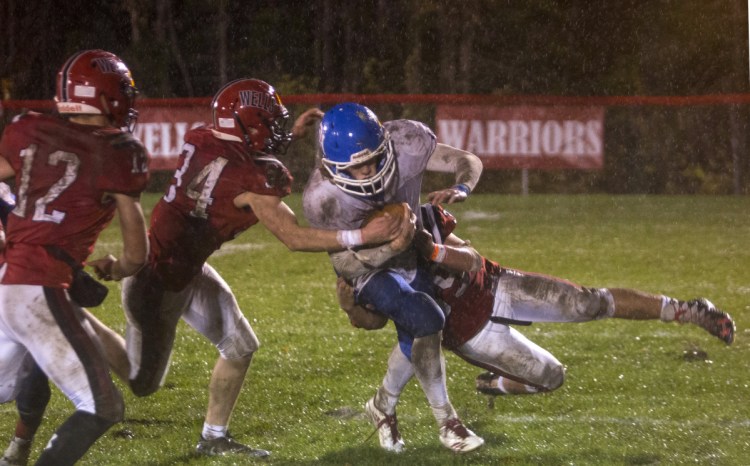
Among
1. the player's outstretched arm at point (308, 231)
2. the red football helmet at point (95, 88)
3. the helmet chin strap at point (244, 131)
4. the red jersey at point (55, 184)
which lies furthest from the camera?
the helmet chin strap at point (244, 131)

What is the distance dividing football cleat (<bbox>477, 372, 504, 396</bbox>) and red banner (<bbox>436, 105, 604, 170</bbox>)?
9522 mm

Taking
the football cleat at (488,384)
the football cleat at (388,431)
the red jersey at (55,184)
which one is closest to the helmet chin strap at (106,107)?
the red jersey at (55,184)

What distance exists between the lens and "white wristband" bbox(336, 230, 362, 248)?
143 inches

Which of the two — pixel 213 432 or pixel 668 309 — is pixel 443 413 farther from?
pixel 668 309

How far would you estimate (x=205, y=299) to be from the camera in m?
4.11

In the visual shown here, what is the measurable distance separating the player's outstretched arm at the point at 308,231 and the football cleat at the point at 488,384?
1.18 m

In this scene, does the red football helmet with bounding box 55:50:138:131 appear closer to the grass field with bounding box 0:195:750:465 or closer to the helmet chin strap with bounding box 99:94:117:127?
the helmet chin strap with bounding box 99:94:117:127

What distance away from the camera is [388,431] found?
13.5 feet

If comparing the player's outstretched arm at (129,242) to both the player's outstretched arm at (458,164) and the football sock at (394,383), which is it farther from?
the player's outstretched arm at (458,164)

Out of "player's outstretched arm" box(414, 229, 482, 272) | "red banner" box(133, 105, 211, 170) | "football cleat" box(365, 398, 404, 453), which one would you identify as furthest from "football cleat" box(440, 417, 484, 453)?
"red banner" box(133, 105, 211, 170)

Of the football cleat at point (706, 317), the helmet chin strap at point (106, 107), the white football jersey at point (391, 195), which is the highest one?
the helmet chin strap at point (106, 107)

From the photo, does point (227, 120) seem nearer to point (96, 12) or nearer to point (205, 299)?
point (205, 299)

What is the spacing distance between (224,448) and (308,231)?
94 cm

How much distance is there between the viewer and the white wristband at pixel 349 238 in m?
3.64
